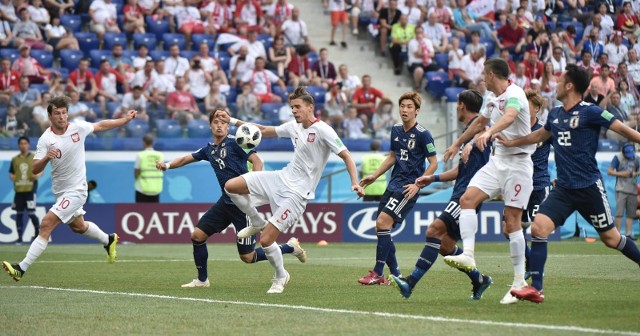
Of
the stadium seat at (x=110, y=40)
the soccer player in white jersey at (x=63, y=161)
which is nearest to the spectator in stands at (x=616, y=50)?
the stadium seat at (x=110, y=40)

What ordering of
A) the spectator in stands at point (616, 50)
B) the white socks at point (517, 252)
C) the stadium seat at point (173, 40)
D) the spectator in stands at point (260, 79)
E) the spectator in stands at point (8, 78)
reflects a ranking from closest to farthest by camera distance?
the white socks at point (517, 252) → the spectator in stands at point (8, 78) → the spectator in stands at point (260, 79) → the stadium seat at point (173, 40) → the spectator in stands at point (616, 50)

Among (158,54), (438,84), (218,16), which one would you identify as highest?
(218,16)

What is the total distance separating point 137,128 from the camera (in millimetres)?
25531

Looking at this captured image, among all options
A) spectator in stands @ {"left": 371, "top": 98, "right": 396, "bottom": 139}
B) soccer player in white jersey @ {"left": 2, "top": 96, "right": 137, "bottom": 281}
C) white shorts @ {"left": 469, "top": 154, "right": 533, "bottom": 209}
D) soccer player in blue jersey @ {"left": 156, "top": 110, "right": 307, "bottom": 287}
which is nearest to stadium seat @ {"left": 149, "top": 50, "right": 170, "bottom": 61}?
spectator in stands @ {"left": 371, "top": 98, "right": 396, "bottom": 139}

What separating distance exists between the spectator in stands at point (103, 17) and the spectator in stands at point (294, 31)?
14.7 ft

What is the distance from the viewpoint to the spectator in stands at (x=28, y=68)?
25.8 metres

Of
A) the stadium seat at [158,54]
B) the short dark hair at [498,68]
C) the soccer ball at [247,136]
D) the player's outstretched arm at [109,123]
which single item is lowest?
the stadium seat at [158,54]

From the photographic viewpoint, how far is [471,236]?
1095cm

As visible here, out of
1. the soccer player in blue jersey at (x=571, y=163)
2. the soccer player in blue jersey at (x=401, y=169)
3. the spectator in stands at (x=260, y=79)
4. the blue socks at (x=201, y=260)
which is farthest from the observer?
the spectator in stands at (x=260, y=79)

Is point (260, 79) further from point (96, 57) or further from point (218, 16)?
point (96, 57)

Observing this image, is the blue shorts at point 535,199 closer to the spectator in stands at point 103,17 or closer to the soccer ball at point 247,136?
the soccer ball at point 247,136

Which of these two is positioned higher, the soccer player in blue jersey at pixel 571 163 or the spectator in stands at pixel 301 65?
the soccer player in blue jersey at pixel 571 163

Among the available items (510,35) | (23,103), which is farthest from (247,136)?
(510,35)

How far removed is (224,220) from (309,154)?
1.71 metres
